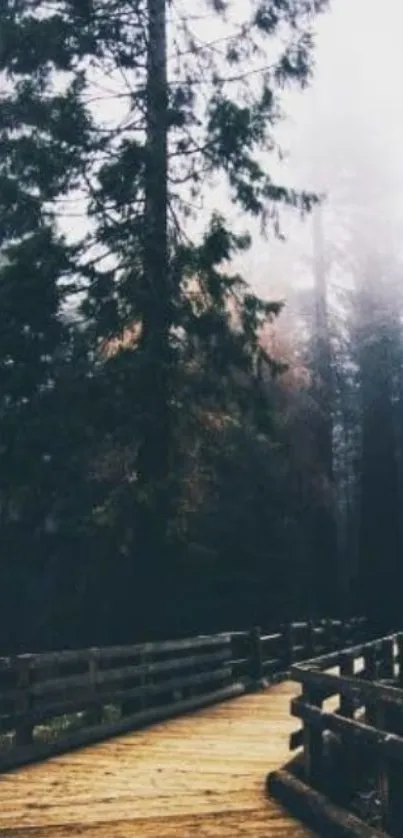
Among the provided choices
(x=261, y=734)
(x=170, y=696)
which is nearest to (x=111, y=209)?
(x=170, y=696)

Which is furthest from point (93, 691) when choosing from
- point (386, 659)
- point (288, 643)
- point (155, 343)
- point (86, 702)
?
point (288, 643)

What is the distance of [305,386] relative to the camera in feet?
97.2

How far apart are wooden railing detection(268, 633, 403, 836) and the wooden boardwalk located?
25cm

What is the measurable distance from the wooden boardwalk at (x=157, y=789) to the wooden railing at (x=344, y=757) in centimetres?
25

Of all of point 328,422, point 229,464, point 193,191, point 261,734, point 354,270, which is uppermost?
point 354,270

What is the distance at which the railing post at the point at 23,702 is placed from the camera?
9805mm

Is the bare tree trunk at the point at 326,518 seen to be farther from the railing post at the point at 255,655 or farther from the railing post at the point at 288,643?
the railing post at the point at 255,655

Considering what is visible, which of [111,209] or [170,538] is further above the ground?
[111,209]

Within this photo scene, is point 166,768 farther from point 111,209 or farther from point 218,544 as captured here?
point 218,544

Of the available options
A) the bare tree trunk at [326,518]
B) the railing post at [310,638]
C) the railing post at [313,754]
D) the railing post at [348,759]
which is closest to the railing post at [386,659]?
the railing post at [348,759]

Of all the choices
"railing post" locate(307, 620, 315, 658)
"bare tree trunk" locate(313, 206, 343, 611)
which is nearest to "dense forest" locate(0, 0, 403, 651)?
"railing post" locate(307, 620, 315, 658)

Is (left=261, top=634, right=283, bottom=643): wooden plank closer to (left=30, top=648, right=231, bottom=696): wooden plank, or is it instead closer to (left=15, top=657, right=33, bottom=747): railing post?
(left=30, top=648, right=231, bottom=696): wooden plank

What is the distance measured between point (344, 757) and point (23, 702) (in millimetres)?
3614

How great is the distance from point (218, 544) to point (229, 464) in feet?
8.04
